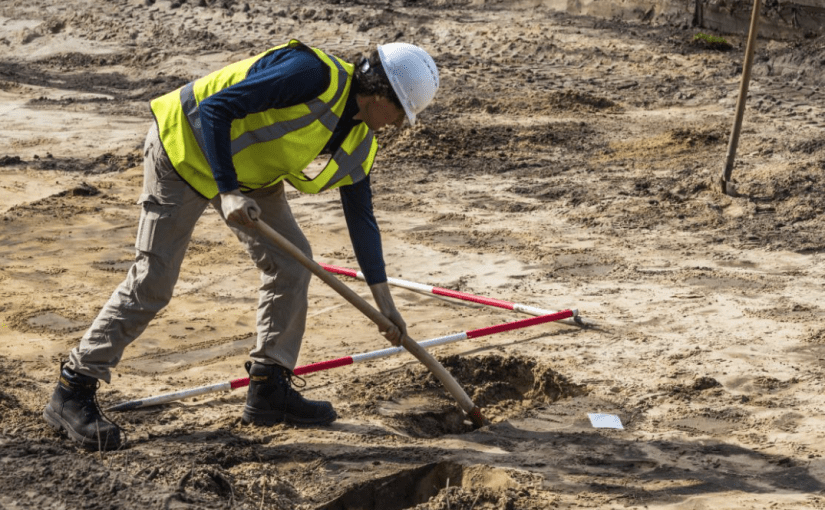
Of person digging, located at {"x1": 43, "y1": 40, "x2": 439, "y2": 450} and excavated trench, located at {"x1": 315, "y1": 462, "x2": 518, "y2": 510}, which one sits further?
excavated trench, located at {"x1": 315, "y1": 462, "x2": 518, "y2": 510}

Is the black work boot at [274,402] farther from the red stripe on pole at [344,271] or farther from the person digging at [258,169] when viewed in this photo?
the red stripe on pole at [344,271]

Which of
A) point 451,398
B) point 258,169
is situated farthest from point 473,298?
point 258,169

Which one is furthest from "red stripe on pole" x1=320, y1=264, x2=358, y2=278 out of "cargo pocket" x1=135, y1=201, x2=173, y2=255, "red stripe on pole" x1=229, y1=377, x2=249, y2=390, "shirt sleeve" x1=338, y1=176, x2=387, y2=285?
"cargo pocket" x1=135, y1=201, x2=173, y2=255

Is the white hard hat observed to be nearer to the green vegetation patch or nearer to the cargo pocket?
the cargo pocket

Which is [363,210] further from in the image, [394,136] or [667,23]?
[667,23]

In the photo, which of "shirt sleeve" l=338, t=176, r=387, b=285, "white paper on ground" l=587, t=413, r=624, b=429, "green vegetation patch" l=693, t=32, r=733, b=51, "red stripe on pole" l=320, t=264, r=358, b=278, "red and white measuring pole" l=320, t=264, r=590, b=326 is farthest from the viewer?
"green vegetation patch" l=693, t=32, r=733, b=51

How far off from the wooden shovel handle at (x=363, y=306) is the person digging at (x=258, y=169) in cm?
7

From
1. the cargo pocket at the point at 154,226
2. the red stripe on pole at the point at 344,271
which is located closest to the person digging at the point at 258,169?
the cargo pocket at the point at 154,226

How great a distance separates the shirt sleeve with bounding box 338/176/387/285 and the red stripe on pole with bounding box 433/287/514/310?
1.99 metres

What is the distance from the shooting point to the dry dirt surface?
13.4 ft

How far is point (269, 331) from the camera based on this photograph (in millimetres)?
4336

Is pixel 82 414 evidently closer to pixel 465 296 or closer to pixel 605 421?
pixel 605 421

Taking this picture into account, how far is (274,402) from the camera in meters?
4.47

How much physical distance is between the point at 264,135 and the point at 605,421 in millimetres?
2048
